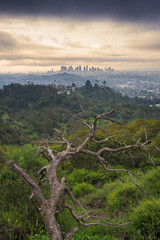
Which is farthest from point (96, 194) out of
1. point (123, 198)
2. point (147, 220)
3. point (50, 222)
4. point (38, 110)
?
point (38, 110)

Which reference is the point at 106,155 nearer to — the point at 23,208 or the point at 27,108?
the point at 23,208

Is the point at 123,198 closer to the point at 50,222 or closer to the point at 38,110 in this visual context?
the point at 50,222

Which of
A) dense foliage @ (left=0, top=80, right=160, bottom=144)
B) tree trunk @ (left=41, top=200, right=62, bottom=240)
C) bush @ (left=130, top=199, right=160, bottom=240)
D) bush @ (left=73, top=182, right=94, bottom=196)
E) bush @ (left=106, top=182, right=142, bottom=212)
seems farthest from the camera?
dense foliage @ (left=0, top=80, right=160, bottom=144)

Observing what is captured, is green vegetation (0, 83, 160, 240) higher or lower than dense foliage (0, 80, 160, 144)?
higher

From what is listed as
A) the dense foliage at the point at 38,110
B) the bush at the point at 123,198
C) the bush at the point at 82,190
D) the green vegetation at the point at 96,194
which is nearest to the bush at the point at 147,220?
the green vegetation at the point at 96,194

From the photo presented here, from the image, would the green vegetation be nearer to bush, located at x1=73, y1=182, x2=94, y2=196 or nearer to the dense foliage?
bush, located at x1=73, y1=182, x2=94, y2=196

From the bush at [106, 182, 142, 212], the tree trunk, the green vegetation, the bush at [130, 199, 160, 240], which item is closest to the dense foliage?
the green vegetation

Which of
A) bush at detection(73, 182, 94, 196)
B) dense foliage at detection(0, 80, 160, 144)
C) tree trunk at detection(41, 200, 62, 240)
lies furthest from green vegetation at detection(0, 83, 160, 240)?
dense foliage at detection(0, 80, 160, 144)

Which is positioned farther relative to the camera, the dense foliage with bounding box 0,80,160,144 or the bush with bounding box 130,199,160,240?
the dense foliage with bounding box 0,80,160,144

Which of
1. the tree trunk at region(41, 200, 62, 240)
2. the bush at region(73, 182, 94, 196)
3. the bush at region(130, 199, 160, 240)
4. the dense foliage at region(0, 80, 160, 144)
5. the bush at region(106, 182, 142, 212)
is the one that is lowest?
the dense foliage at region(0, 80, 160, 144)

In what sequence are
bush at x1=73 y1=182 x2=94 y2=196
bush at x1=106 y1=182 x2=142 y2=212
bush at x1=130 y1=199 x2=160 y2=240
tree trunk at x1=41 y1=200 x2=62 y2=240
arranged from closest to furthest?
tree trunk at x1=41 y1=200 x2=62 y2=240 < bush at x1=130 y1=199 x2=160 y2=240 < bush at x1=106 y1=182 x2=142 y2=212 < bush at x1=73 y1=182 x2=94 y2=196

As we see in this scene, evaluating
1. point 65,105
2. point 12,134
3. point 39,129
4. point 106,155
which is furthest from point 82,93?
point 106,155
